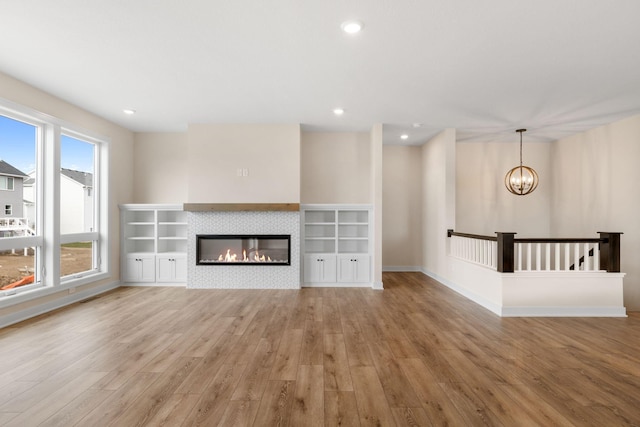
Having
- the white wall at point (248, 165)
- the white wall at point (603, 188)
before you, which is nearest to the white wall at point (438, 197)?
the white wall at point (603, 188)

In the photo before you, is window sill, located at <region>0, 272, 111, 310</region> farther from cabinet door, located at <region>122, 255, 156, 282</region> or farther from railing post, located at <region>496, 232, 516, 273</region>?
railing post, located at <region>496, 232, 516, 273</region>

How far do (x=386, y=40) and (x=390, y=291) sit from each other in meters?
3.85

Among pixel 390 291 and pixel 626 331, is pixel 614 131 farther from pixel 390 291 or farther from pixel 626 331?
pixel 390 291

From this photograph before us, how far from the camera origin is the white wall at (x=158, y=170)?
21.0ft

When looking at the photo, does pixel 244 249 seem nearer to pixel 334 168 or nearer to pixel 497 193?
pixel 334 168

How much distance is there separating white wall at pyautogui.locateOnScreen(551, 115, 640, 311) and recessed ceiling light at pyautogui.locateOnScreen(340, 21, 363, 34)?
197 inches

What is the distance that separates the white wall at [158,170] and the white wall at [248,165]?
2.48 feet

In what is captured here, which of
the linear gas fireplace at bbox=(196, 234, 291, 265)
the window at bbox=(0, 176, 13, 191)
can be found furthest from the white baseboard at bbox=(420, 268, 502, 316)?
the window at bbox=(0, 176, 13, 191)

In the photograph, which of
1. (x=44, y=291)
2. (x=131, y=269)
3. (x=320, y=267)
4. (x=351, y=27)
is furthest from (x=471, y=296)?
(x=44, y=291)

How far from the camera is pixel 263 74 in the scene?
3.76 metres

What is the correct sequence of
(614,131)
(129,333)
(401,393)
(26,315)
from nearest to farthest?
(401,393), (129,333), (26,315), (614,131)

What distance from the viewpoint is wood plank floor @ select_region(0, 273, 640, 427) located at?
6.79 ft

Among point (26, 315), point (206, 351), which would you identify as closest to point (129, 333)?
point (206, 351)

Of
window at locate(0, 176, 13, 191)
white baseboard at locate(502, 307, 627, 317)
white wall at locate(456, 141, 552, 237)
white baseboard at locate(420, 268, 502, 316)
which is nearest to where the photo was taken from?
window at locate(0, 176, 13, 191)
